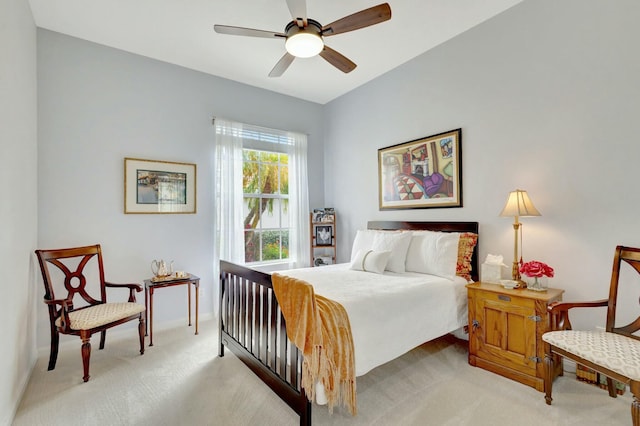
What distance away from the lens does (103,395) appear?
7.06 ft

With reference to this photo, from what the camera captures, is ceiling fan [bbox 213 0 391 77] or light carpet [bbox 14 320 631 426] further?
ceiling fan [bbox 213 0 391 77]

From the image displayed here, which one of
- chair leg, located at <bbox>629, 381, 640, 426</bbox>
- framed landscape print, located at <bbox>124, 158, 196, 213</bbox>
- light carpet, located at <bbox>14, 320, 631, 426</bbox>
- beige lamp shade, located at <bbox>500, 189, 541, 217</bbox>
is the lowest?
light carpet, located at <bbox>14, 320, 631, 426</bbox>

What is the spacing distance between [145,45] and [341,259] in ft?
11.9

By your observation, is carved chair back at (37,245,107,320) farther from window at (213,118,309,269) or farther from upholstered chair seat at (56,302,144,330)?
window at (213,118,309,269)

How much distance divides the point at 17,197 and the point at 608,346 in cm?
395

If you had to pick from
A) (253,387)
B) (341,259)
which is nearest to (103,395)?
(253,387)

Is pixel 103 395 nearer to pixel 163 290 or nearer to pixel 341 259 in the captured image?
pixel 163 290

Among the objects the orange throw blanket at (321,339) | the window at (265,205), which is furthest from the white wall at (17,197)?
the window at (265,205)

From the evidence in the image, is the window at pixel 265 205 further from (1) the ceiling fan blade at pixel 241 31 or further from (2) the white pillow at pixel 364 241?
(1) the ceiling fan blade at pixel 241 31

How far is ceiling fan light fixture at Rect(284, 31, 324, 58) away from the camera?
2.29 m

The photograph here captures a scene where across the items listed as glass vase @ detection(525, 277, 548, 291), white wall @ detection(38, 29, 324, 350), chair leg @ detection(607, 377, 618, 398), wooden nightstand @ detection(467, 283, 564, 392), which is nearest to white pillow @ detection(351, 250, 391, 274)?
wooden nightstand @ detection(467, 283, 564, 392)

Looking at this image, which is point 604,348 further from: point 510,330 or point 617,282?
point 510,330

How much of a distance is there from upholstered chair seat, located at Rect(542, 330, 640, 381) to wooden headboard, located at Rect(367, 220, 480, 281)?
100 centimetres

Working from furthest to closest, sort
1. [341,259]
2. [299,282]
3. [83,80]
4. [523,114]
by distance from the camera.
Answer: [341,259], [83,80], [523,114], [299,282]
